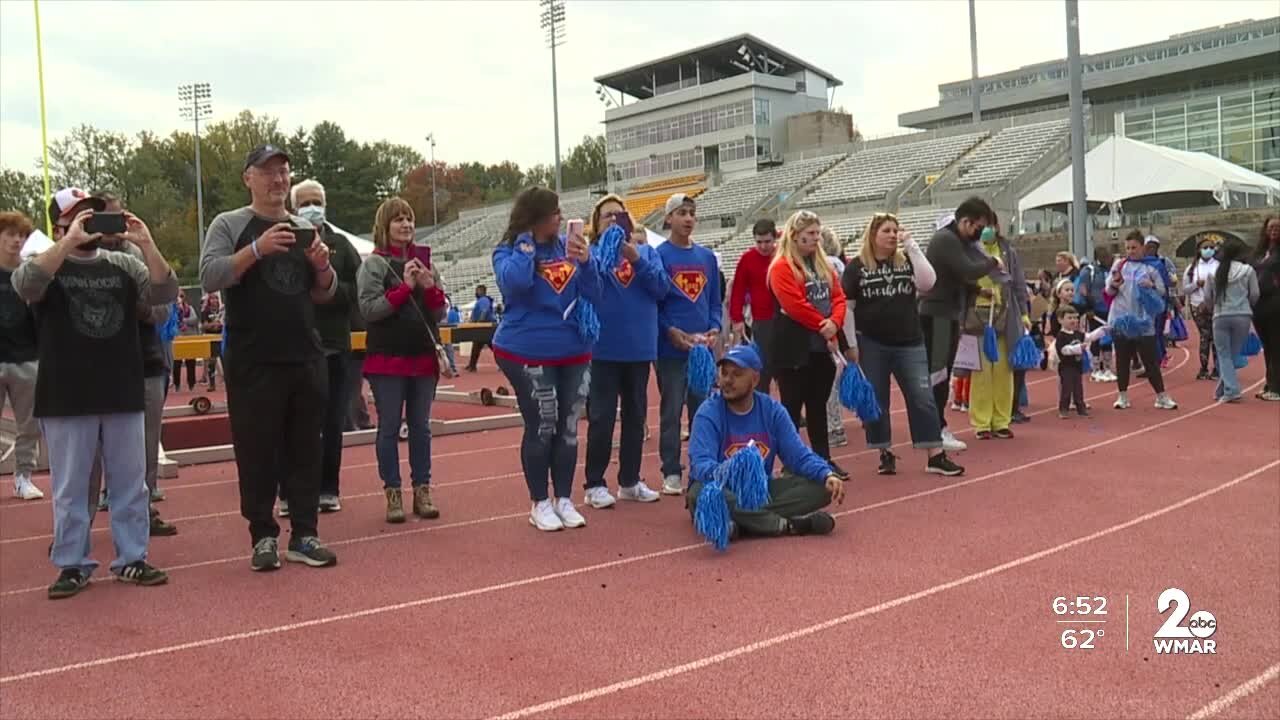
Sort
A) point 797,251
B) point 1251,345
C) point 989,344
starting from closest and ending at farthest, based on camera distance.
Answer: point 797,251 → point 989,344 → point 1251,345

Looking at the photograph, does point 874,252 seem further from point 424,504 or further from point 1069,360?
point 1069,360

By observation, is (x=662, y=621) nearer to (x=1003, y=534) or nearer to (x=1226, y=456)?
(x=1003, y=534)

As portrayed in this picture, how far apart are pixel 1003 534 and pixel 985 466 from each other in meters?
2.49

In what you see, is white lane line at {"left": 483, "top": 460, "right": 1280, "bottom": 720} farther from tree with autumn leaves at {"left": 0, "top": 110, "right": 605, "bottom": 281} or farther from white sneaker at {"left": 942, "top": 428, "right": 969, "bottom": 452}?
tree with autumn leaves at {"left": 0, "top": 110, "right": 605, "bottom": 281}

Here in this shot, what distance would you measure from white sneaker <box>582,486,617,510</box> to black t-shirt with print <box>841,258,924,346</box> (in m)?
2.49

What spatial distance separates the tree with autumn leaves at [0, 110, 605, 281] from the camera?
71.9 meters

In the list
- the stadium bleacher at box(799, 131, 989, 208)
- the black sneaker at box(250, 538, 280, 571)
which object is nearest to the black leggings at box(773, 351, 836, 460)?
the black sneaker at box(250, 538, 280, 571)

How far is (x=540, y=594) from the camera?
513cm

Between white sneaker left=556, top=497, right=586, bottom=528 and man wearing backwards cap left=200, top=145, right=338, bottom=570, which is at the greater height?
man wearing backwards cap left=200, top=145, right=338, bottom=570

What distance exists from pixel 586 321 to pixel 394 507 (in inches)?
71.7

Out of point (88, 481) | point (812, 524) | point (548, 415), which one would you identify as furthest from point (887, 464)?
point (88, 481)

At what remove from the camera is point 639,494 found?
7.41 metres

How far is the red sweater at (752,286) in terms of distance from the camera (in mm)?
8328

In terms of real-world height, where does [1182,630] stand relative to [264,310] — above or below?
below
